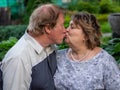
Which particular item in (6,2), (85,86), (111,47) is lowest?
(6,2)

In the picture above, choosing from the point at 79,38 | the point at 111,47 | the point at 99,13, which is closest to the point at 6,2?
the point at 99,13

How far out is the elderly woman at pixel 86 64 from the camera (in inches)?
136

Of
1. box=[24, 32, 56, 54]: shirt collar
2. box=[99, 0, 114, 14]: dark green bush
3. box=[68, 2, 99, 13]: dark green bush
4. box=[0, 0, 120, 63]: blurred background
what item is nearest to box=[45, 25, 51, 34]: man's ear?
box=[24, 32, 56, 54]: shirt collar

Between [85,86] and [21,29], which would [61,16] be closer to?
[85,86]

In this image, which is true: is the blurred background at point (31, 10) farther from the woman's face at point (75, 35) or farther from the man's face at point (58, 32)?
the man's face at point (58, 32)

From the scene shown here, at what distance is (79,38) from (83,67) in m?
0.25

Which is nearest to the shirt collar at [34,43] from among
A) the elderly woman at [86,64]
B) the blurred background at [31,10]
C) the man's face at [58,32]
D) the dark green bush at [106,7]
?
the man's face at [58,32]

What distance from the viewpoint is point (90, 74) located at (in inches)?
137

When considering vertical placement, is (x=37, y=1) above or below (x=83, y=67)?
below

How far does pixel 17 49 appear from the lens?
3307mm

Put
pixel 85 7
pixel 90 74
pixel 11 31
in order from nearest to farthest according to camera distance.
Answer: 1. pixel 90 74
2. pixel 11 31
3. pixel 85 7

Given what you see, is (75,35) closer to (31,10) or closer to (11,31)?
(11,31)

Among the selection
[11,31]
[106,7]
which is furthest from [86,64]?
[106,7]

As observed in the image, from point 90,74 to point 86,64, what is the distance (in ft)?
0.32
